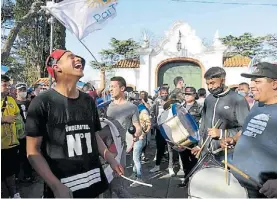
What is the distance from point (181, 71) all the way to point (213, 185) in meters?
20.9

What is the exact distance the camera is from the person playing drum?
152 inches

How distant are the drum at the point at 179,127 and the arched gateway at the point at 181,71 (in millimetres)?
18668

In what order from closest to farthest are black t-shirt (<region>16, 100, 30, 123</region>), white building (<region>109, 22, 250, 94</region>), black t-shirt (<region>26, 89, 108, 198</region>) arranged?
black t-shirt (<region>26, 89, 108, 198</region>) → black t-shirt (<region>16, 100, 30, 123</region>) → white building (<region>109, 22, 250, 94</region>)

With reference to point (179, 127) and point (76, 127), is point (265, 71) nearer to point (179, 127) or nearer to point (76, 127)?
point (76, 127)

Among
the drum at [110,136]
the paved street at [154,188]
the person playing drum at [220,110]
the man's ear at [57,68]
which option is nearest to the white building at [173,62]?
the paved street at [154,188]

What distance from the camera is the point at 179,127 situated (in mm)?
4223

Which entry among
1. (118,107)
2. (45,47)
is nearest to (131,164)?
(118,107)

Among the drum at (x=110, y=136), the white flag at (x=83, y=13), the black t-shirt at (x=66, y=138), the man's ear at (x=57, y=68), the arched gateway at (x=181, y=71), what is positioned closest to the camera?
the black t-shirt at (x=66, y=138)

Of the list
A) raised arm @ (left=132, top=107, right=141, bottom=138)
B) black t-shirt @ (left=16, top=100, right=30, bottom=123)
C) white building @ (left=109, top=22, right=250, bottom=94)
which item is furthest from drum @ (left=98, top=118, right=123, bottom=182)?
white building @ (left=109, top=22, right=250, bottom=94)

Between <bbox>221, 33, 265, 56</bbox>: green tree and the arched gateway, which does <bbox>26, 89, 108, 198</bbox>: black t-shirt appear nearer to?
the arched gateway

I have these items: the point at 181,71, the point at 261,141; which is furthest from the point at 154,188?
the point at 181,71

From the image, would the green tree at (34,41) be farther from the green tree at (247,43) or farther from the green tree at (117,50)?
the green tree at (247,43)

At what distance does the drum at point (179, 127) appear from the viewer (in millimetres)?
4238

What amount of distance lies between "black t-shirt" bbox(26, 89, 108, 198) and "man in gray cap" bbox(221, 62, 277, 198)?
1182 mm
